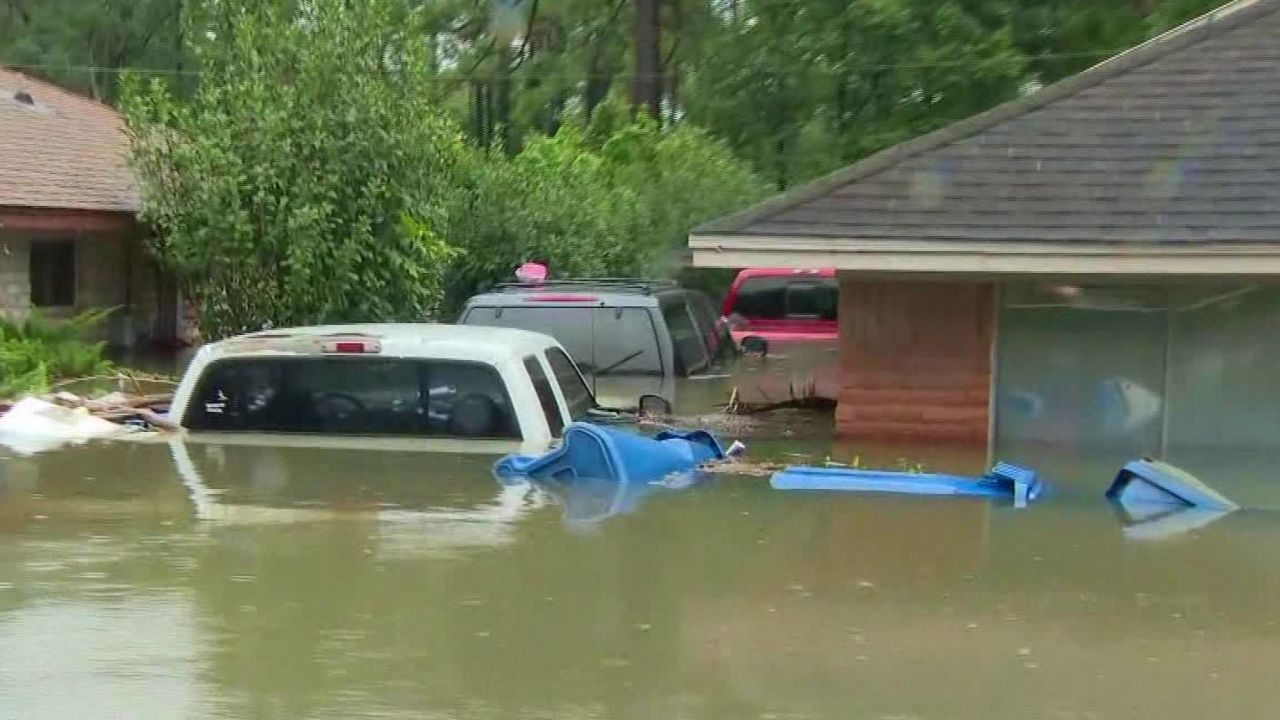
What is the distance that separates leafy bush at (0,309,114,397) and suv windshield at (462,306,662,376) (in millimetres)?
5000

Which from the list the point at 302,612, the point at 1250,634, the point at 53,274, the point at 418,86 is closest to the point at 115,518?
the point at 302,612

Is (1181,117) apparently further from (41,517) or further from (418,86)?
(41,517)

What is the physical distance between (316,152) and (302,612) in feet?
28.7

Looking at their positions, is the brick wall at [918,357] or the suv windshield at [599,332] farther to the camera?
the suv windshield at [599,332]

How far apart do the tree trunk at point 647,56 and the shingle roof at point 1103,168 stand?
849 inches

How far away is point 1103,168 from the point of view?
12516mm

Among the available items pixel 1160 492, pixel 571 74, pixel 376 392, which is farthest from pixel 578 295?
pixel 571 74

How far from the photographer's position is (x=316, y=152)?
49.0 feet

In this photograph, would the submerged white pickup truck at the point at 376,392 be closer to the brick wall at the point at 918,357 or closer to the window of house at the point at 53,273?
the brick wall at the point at 918,357

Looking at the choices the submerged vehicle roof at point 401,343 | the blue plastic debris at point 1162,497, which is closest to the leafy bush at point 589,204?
the submerged vehicle roof at point 401,343

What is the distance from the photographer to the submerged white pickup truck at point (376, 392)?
9.54m

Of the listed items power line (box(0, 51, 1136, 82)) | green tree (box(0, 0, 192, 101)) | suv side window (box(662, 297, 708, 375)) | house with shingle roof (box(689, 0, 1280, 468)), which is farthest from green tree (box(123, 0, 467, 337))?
green tree (box(0, 0, 192, 101))

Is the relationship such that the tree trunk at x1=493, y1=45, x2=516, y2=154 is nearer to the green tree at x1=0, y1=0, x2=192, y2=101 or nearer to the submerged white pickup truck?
the green tree at x1=0, y1=0, x2=192, y2=101

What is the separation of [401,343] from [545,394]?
0.97 m
